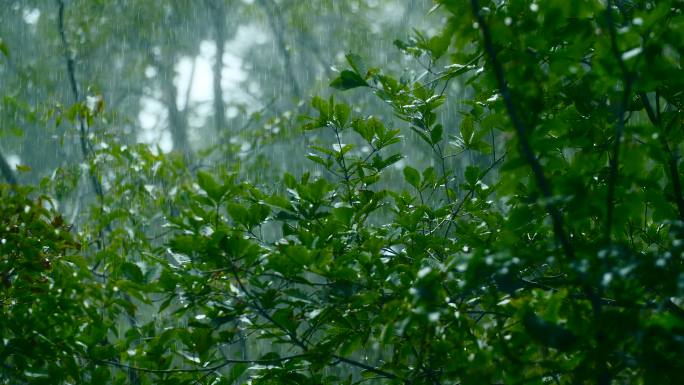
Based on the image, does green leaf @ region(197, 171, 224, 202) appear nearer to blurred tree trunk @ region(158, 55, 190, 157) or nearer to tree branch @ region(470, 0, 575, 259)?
tree branch @ region(470, 0, 575, 259)

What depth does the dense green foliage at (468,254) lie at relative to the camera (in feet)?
3.82

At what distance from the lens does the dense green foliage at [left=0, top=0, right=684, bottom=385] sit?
45.9 inches

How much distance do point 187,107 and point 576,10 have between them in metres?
11.7

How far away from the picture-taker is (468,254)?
1.33 metres

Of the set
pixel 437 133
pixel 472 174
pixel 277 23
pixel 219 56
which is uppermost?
pixel 219 56

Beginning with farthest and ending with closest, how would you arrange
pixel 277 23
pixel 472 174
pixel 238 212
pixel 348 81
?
pixel 277 23, pixel 472 174, pixel 348 81, pixel 238 212

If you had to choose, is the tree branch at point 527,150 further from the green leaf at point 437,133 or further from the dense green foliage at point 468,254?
the green leaf at point 437,133

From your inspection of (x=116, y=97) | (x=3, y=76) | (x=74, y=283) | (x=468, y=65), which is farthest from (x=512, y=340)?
(x=116, y=97)

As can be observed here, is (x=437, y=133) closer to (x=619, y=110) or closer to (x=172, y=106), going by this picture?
(x=619, y=110)

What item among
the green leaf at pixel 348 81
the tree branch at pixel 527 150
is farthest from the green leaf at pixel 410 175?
the tree branch at pixel 527 150

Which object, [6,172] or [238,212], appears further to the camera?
[6,172]

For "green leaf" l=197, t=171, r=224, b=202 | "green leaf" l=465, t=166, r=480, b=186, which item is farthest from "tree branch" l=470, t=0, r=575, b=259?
"green leaf" l=465, t=166, r=480, b=186

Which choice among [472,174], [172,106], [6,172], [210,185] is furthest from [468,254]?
[172,106]

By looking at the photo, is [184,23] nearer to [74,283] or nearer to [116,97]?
[116,97]
